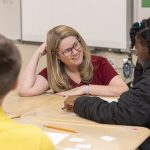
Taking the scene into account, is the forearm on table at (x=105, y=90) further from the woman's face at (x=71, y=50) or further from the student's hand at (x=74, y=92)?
the woman's face at (x=71, y=50)

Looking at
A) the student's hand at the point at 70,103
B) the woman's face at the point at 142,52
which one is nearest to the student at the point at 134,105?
the woman's face at the point at 142,52

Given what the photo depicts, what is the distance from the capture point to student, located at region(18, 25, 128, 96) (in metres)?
2.82

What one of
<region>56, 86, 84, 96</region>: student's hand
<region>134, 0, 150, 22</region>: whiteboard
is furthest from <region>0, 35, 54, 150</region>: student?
<region>134, 0, 150, 22</region>: whiteboard

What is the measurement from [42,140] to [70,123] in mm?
841

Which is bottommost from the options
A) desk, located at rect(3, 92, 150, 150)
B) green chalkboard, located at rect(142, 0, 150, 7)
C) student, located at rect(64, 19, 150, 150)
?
desk, located at rect(3, 92, 150, 150)

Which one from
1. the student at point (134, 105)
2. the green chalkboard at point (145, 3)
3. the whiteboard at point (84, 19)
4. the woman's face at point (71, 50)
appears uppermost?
the green chalkboard at point (145, 3)

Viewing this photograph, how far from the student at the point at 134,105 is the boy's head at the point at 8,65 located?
2.77 feet

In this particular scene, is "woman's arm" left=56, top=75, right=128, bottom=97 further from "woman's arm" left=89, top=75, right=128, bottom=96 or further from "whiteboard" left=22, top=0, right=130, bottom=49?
"whiteboard" left=22, top=0, right=130, bottom=49

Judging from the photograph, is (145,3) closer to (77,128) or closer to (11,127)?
(77,128)

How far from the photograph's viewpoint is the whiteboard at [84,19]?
363 centimetres

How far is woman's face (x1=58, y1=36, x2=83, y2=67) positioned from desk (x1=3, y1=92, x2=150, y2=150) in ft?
1.26

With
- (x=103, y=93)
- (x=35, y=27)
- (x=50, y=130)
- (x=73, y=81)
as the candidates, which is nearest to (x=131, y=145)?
(x=50, y=130)

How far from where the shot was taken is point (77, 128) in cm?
193

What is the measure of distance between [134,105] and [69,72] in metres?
1.14
